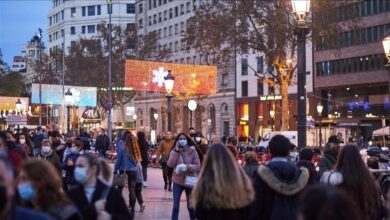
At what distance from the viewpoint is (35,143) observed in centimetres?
2484

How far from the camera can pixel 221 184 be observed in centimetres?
686

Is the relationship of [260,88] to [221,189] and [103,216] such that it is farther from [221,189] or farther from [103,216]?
[103,216]

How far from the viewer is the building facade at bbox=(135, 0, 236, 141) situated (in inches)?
3413

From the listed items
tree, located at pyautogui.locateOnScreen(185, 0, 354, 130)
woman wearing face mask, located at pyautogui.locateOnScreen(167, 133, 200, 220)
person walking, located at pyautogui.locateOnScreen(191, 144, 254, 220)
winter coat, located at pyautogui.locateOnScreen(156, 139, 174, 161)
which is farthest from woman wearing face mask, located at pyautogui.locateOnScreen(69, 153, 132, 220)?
tree, located at pyautogui.locateOnScreen(185, 0, 354, 130)

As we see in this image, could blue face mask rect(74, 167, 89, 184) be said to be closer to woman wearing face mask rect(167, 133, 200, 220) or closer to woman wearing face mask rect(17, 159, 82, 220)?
woman wearing face mask rect(17, 159, 82, 220)

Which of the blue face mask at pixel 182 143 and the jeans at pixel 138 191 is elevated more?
the blue face mask at pixel 182 143

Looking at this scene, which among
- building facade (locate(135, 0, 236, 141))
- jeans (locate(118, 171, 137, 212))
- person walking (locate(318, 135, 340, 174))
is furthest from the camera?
building facade (locate(135, 0, 236, 141))

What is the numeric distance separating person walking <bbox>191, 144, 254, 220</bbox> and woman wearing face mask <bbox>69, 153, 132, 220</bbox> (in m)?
0.96

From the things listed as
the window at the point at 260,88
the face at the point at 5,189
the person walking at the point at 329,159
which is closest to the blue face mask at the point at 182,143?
the person walking at the point at 329,159

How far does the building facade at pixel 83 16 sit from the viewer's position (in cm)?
12938

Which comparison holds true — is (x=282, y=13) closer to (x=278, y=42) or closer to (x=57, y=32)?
(x=278, y=42)

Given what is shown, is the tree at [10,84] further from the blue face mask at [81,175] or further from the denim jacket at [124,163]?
the blue face mask at [81,175]

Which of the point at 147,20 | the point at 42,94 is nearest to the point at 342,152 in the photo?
the point at 42,94

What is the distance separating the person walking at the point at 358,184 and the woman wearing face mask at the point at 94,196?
A: 97.9 inches
